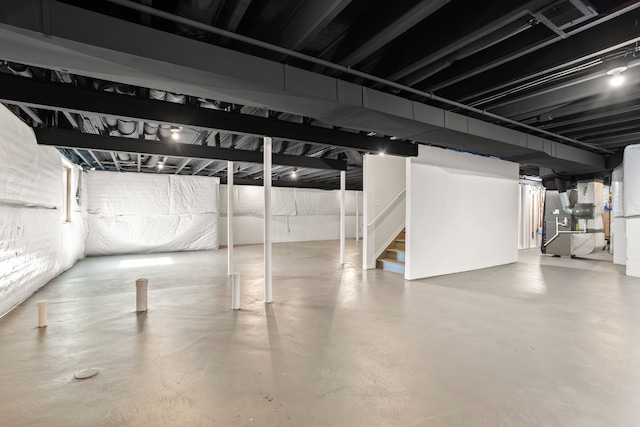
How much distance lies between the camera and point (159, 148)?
192 inches

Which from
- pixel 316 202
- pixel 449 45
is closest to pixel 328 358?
pixel 449 45

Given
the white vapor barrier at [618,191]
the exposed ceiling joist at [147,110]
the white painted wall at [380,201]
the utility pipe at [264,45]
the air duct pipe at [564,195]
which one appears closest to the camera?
the utility pipe at [264,45]

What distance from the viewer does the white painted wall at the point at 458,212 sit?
4.98 meters

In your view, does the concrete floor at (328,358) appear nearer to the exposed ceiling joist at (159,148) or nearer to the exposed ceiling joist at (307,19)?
the exposed ceiling joist at (159,148)

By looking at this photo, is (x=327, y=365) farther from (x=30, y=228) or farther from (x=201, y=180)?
(x=201, y=180)

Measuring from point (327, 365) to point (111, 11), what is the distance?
285cm

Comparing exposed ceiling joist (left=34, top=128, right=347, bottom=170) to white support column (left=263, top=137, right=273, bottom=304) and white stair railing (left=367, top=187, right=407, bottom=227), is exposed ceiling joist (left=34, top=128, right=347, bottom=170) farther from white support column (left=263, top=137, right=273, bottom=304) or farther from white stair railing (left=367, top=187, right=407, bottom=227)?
white support column (left=263, top=137, right=273, bottom=304)

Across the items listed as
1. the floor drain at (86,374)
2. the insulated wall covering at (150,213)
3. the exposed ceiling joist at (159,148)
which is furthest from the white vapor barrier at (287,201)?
the floor drain at (86,374)

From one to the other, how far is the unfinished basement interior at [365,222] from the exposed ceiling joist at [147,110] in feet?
0.07

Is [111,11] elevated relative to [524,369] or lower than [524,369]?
elevated

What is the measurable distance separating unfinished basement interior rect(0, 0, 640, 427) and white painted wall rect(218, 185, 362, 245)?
4.44 metres

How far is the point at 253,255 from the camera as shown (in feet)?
26.1

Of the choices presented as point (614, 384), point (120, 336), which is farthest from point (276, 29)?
point (614, 384)

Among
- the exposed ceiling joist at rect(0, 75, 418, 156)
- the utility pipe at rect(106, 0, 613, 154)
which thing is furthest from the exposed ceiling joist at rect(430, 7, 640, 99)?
the exposed ceiling joist at rect(0, 75, 418, 156)
